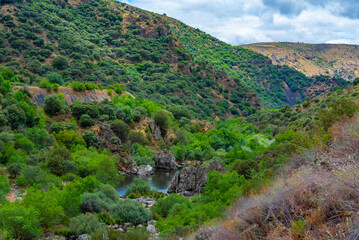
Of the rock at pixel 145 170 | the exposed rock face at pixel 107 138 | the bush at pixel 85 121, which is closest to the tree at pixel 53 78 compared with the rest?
the bush at pixel 85 121

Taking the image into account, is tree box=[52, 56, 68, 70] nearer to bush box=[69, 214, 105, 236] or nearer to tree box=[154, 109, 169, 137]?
tree box=[154, 109, 169, 137]

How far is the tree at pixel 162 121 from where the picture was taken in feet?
195

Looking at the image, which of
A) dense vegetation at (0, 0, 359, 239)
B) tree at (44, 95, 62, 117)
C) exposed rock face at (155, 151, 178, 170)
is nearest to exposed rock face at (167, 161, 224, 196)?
dense vegetation at (0, 0, 359, 239)

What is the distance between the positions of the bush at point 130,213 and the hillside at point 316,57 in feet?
475

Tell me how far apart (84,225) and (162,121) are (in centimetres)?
4217

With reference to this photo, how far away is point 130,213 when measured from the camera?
70.7 feet

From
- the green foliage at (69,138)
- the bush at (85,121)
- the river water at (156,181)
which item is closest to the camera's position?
the river water at (156,181)

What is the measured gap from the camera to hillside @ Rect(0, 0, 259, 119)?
64.4m

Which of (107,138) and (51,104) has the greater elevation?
(51,104)

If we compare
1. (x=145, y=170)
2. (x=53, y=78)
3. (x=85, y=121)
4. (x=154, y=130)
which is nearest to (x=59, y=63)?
(x=53, y=78)

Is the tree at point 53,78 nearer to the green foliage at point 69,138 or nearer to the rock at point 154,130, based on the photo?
the rock at point 154,130

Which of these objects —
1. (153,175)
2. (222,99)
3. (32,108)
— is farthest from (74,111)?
(222,99)

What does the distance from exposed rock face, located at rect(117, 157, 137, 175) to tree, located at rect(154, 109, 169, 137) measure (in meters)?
16.8

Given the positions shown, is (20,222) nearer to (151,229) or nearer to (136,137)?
(151,229)
